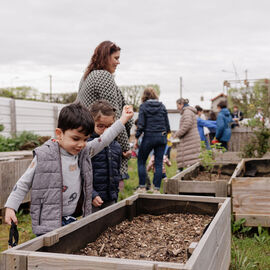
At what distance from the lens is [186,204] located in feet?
10.1

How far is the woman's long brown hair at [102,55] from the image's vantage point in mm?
3600

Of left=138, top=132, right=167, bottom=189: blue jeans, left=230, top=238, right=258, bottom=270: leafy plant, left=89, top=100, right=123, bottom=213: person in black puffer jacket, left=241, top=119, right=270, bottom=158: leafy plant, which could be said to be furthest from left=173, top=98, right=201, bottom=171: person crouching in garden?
left=89, top=100, right=123, bottom=213: person in black puffer jacket

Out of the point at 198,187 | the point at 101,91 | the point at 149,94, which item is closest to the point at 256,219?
the point at 198,187

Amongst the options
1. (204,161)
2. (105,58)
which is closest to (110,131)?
(105,58)

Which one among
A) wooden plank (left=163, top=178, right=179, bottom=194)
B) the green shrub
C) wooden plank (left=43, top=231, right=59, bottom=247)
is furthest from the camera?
the green shrub

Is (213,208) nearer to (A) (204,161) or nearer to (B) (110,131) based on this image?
(B) (110,131)

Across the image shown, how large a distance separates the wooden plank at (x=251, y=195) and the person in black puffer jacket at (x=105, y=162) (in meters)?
1.42

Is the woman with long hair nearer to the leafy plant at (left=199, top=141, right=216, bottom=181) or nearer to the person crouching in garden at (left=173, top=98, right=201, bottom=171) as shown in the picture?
the leafy plant at (left=199, top=141, right=216, bottom=181)

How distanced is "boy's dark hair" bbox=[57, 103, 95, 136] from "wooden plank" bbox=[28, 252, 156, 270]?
88cm

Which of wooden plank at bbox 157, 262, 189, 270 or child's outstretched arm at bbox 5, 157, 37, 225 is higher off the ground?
child's outstretched arm at bbox 5, 157, 37, 225

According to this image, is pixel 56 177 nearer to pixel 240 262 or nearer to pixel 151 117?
pixel 240 262

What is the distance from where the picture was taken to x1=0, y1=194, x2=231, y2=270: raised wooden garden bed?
1.44m

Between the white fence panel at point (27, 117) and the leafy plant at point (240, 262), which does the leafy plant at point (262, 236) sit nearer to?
the leafy plant at point (240, 262)

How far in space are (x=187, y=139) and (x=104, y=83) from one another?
13.8 feet
